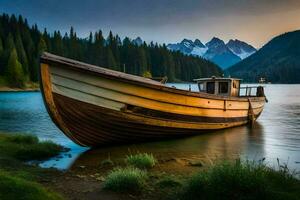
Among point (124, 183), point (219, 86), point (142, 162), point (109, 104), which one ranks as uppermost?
point (219, 86)

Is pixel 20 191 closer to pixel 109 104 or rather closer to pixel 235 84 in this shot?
pixel 109 104

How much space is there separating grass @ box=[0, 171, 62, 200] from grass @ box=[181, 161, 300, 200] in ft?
9.40

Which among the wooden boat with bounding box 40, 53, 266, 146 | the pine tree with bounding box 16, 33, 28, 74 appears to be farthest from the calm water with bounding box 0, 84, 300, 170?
the pine tree with bounding box 16, 33, 28, 74

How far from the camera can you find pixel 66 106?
17.0m

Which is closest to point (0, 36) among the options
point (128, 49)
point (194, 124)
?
point (128, 49)

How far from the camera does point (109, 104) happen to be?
17500mm

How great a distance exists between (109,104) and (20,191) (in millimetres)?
9932

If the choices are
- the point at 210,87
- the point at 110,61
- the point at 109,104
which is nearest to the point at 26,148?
the point at 109,104

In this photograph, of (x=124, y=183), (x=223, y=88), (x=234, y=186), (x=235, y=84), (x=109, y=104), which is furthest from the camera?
(x=235, y=84)

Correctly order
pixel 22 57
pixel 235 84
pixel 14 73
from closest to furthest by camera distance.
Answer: pixel 235 84 → pixel 14 73 → pixel 22 57

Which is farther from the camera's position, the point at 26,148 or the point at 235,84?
the point at 235,84

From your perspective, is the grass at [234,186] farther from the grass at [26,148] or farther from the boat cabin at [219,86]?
the boat cabin at [219,86]

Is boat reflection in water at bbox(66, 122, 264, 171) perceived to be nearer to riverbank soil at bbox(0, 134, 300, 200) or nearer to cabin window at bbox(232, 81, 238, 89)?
riverbank soil at bbox(0, 134, 300, 200)

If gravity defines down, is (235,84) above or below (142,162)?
above
